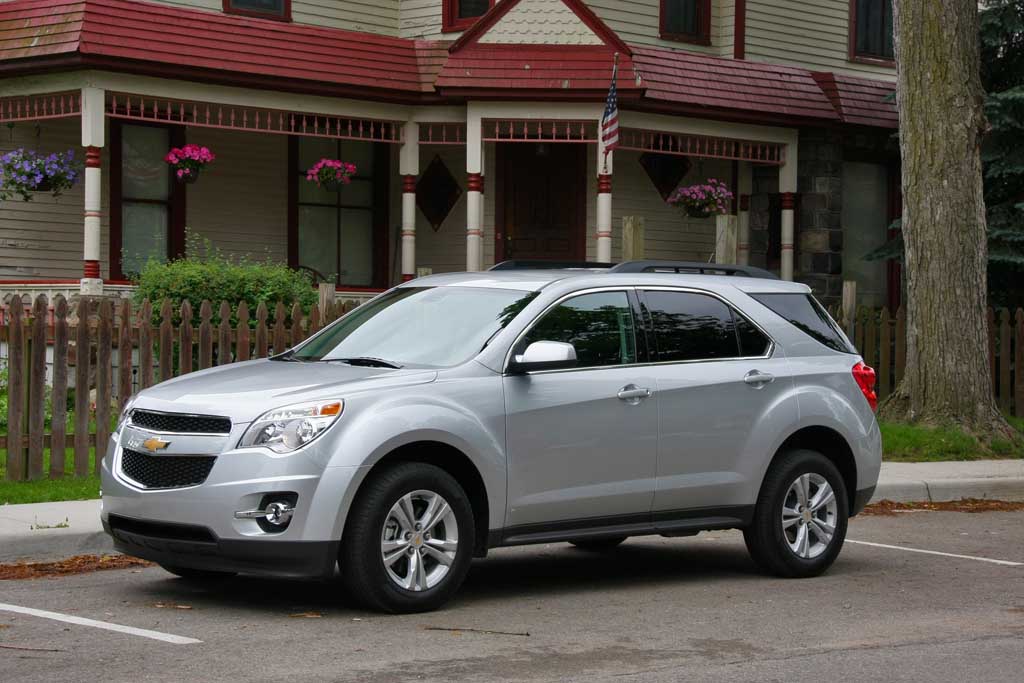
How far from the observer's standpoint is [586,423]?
8.64m

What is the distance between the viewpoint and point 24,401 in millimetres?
12641

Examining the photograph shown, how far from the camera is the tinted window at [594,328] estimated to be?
882cm

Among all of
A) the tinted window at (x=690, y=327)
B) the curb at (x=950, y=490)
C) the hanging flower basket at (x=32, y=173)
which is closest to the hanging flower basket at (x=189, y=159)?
the hanging flower basket at (x=32, y=173)

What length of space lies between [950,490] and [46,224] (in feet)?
39.7

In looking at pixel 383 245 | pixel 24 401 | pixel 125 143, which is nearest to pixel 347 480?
pixel 24 401

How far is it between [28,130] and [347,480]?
1435 centimetres

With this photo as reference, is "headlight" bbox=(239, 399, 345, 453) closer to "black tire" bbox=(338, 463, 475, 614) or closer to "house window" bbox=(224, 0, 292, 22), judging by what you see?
"black tire" bbox=(338, 463, 475, 614)

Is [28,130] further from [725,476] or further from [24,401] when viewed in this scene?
[725,476]

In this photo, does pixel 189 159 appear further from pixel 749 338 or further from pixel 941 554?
pixel 941 554

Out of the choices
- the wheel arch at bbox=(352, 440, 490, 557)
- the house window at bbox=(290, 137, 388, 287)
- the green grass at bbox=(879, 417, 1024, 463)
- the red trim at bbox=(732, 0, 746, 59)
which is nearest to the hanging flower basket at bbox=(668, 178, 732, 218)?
the red trim at bbox=(732, 0, 746, 59)

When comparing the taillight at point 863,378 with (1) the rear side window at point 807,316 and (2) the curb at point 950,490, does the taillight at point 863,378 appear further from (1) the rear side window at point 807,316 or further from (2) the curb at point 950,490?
(2) the curb at point 950,490

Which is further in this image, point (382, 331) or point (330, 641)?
point (382, 331)

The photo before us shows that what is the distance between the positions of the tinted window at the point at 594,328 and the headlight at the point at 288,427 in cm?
141

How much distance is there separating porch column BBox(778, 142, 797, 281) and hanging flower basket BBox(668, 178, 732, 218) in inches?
35.4
